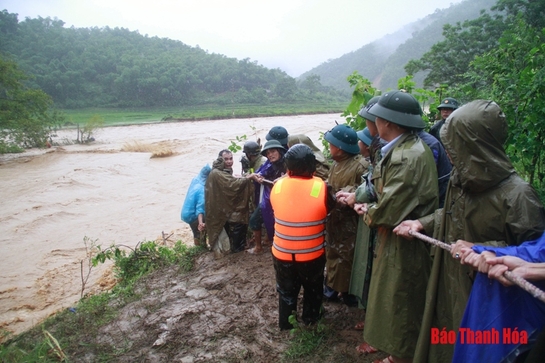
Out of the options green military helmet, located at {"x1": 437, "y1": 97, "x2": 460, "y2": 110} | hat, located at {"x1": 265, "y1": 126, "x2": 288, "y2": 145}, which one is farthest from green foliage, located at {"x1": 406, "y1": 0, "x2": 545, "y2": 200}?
hat, located at {"x1": 265, "y1": 126, "x2": 288, "y2": 145}

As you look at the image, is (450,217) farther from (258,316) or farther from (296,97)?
(296,97)

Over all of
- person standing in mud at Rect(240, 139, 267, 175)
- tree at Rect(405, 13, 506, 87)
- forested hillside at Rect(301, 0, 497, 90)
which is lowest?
person standing in mud at Rect(240, 139, 267, 175)

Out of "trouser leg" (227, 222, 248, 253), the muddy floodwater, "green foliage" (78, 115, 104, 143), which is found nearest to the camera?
"trouser leg" (227, 222, 248, 253)

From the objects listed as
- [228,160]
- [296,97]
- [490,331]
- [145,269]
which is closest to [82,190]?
[145,269]

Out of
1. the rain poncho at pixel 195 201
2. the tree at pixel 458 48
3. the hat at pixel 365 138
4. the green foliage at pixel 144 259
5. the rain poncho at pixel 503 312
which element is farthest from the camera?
the tree at pixel 458 48

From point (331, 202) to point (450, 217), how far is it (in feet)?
3.46

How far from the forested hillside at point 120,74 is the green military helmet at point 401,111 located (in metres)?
51.3

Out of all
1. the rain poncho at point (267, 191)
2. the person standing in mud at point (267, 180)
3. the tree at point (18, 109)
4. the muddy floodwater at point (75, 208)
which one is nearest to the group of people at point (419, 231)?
the person standing in mud at point (267, 180)

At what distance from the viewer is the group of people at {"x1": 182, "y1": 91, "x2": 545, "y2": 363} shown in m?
1.61

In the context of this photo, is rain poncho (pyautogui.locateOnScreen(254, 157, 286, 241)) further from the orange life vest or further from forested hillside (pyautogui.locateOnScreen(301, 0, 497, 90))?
forested hillside (pyautogui.locateOnScreen(301, 0, 497, 90))

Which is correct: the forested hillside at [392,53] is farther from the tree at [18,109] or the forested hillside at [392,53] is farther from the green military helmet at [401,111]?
the green military helmet at [401,111]

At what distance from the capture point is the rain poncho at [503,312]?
58.2 inches

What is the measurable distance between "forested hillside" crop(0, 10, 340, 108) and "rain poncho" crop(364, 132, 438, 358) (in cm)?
5154

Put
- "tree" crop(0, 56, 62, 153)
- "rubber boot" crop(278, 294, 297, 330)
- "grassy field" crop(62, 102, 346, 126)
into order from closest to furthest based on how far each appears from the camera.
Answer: "rubber boot" crop(278, 294, 297, 330) < "tree" crop(0, 56, 62, 153) < "grassy field" crop(62, 102, 346, 126)
